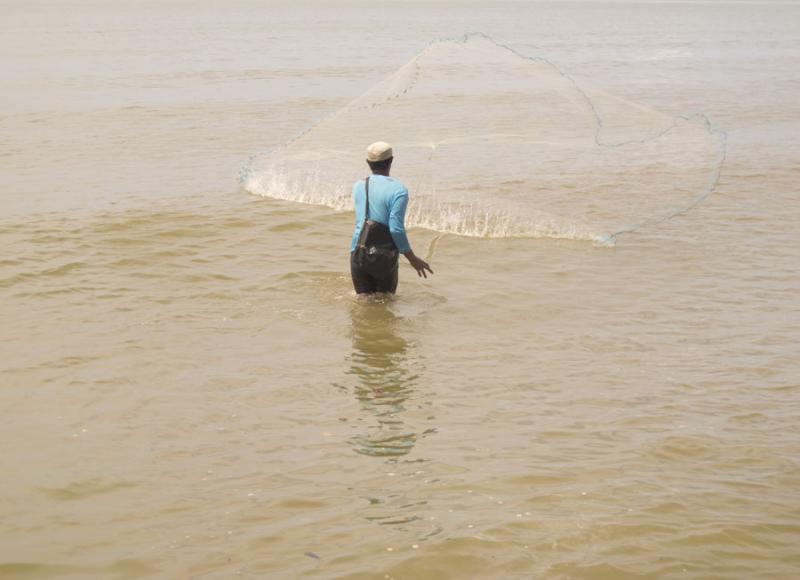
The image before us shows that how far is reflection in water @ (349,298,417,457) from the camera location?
537 cm

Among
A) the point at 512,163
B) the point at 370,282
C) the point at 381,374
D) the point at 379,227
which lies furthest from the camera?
the point at 512,163

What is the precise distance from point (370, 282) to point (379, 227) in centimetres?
53

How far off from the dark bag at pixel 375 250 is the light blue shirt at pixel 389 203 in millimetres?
41

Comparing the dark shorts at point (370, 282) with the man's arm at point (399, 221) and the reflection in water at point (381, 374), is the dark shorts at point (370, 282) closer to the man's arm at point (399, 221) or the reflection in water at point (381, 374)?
the reflection in water at point (381, 374)

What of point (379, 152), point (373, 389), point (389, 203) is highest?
point (379, 152)

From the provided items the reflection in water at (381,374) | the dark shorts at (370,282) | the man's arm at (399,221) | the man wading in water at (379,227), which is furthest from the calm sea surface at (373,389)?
the man's arm at (399,221)

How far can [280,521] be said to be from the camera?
14.7 feet

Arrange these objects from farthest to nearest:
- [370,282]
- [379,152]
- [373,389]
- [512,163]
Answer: [512,163], [370,282], [379,152], [373,389]

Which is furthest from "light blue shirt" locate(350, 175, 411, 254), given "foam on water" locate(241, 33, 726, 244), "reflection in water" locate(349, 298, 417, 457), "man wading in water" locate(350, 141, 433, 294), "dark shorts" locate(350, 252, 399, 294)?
"foam on water" locate(241, 33, 726, 244)

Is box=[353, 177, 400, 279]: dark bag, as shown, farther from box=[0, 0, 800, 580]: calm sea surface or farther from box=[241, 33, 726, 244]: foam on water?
box=[241, 33, 726, 244]: foam on water

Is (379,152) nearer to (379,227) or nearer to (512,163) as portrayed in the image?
(379,227)

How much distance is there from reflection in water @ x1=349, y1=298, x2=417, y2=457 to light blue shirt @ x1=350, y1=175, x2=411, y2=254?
61cm

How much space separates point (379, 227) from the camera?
7.20 meters

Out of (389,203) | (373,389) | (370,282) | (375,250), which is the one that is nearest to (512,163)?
(370,282)
